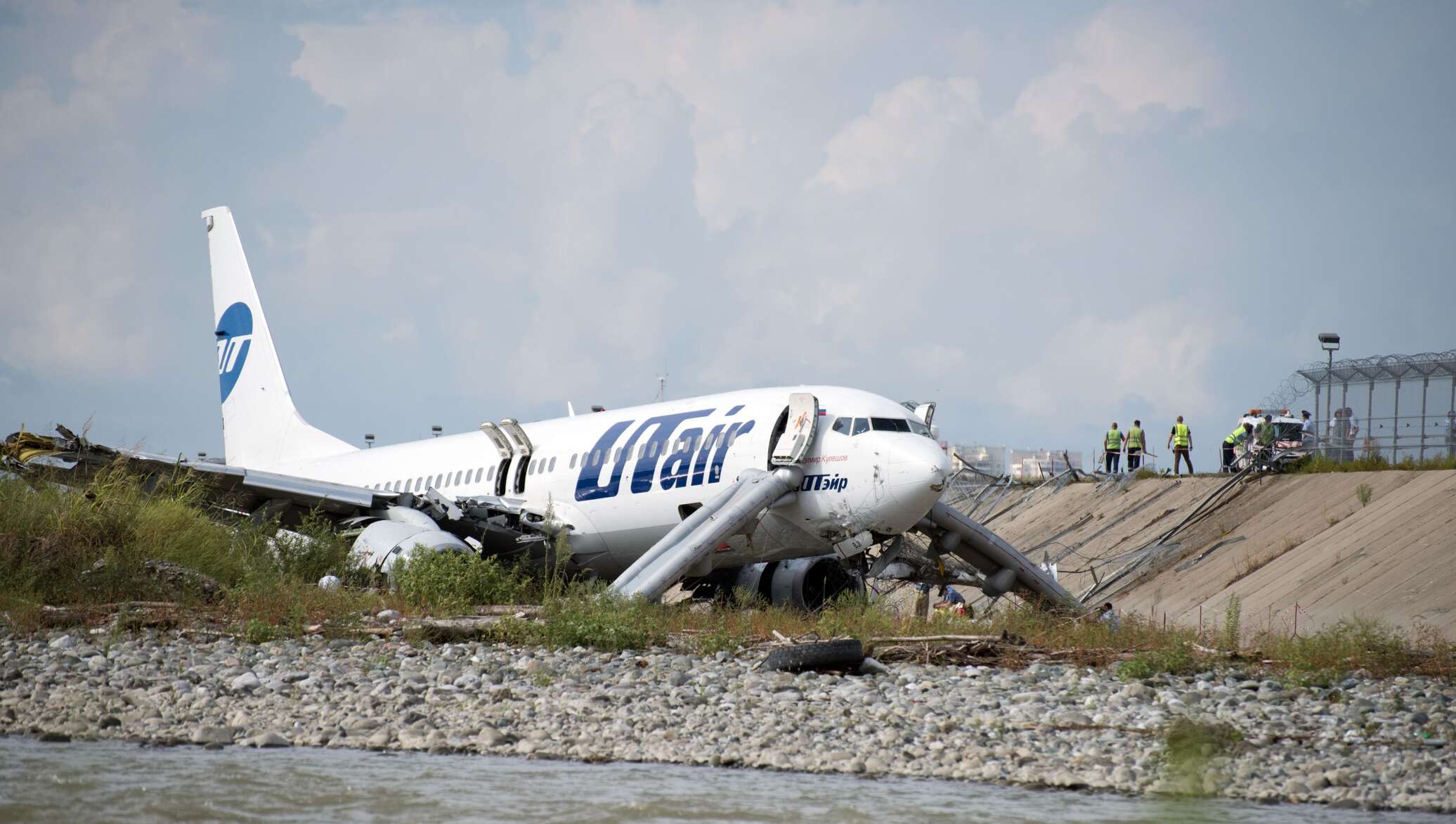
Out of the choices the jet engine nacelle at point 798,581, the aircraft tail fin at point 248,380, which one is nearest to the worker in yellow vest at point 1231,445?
the jet engine nacelle at point 798,581

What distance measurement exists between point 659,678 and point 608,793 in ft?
13.1

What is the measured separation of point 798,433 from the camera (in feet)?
60.1

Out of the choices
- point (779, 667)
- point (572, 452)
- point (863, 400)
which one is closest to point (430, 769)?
point (779, 667)

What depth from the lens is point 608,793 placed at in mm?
7855

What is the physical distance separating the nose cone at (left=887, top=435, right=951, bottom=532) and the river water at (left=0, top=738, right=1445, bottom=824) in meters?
9.01

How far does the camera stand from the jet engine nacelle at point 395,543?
18484mm

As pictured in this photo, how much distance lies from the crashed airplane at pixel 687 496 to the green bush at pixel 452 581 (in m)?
0.49

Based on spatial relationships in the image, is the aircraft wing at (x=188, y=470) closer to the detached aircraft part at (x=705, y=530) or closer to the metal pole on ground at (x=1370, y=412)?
the detached aircraft part at (x=705, y=530)

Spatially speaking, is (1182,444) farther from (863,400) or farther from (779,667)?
(779,667)

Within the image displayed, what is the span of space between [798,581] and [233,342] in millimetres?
17850

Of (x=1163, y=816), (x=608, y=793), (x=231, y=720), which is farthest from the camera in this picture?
(x=231, y=720)

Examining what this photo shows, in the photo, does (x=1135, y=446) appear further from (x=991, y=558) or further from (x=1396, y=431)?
(x=991, y=558)

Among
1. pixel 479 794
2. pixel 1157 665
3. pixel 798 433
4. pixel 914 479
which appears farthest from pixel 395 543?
pixel 479 794

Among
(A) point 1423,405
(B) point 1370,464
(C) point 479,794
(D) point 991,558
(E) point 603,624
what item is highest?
(A) point 1423,405
